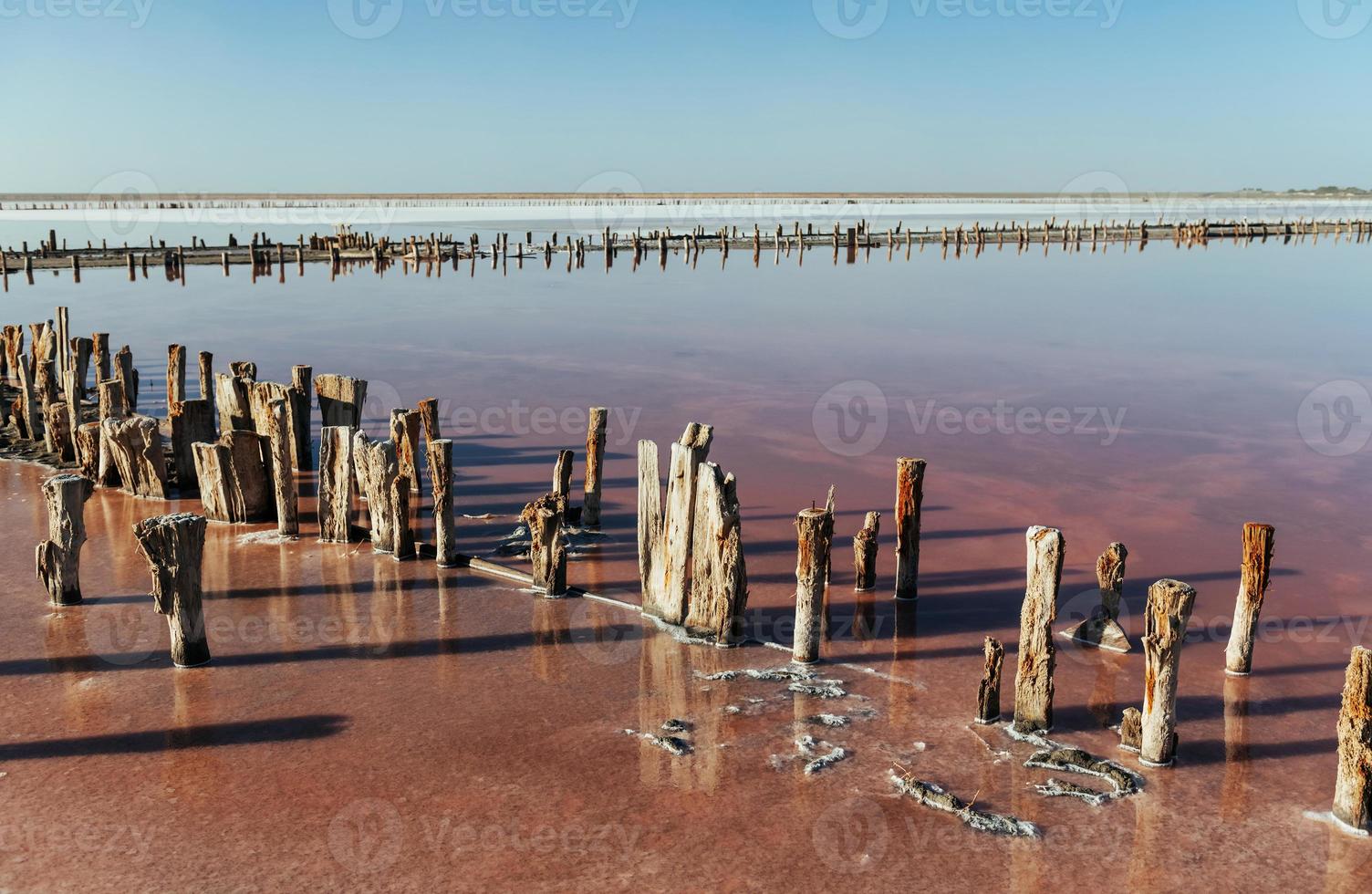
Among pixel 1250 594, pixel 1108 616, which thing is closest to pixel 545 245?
pixel 1108 616

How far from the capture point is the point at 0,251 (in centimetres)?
3456

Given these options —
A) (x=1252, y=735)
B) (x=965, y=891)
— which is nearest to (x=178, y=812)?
(x=965, y=891)

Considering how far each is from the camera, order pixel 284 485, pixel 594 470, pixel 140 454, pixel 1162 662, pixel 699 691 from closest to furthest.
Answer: pixel 1162 662
pixel 699 691
pixel 284 485
pixel 594 470
pixel 140 454

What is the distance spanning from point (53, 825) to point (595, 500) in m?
5.24

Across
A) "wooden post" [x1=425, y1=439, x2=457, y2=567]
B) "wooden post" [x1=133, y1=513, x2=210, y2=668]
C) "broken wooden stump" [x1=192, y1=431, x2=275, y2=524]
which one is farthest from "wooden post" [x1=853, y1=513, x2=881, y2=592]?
"broken wooden stump" [x1=192, y1=431, x2=275, y2=524]

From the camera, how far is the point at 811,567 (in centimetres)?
690

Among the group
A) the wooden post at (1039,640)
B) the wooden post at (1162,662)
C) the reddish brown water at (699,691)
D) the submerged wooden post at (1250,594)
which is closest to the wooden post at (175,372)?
the reddish brown water at (699,691)

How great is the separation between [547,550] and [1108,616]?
389cm

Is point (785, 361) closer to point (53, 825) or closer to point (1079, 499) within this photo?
point (1079, 499)

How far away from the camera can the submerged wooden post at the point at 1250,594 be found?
651 centimetres

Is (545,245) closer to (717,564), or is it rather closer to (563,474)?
(563,474)

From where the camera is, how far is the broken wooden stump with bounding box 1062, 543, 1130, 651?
7.35 metres

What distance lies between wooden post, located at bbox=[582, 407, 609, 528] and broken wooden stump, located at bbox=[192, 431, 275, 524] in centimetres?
285

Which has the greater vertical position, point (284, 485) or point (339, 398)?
point (339, 398)
